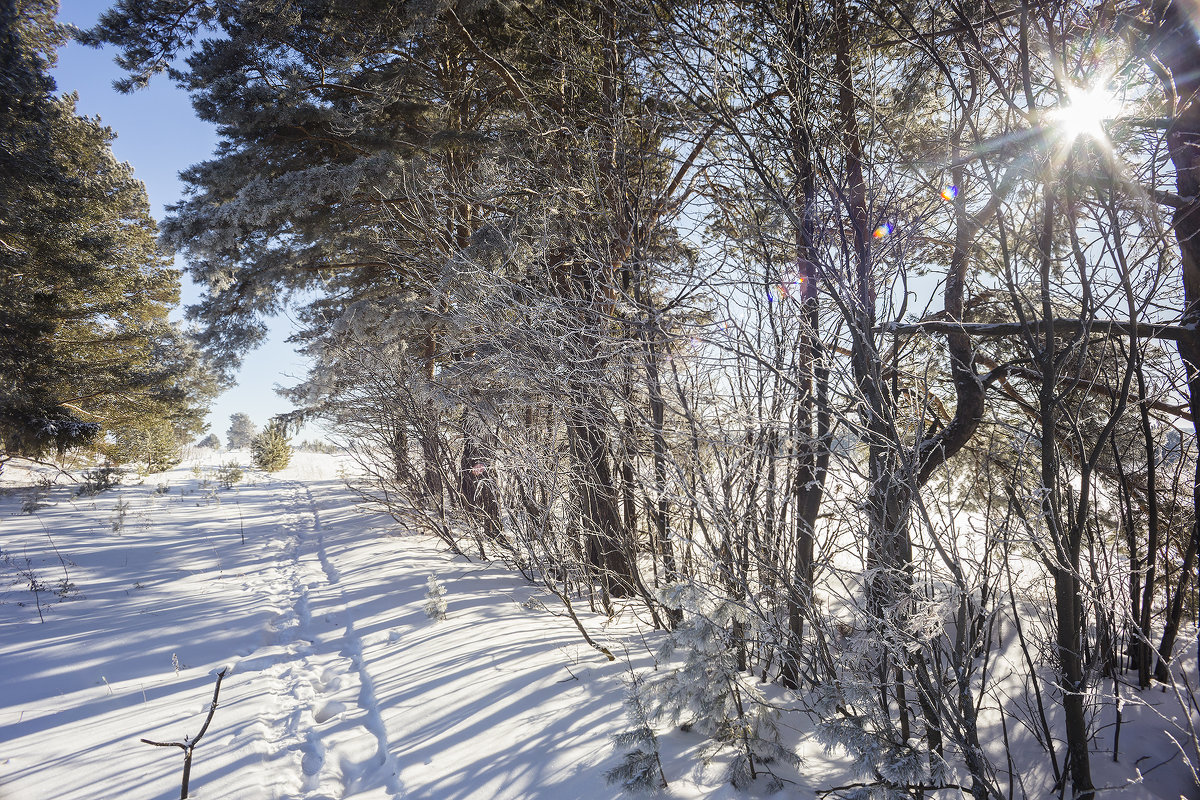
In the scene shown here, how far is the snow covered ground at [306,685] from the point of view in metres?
2.61

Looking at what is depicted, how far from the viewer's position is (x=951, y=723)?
2.05m

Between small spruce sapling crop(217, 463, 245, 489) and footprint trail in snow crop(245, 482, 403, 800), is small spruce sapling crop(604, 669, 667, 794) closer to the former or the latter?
footprint trail in snow crop(245, 482, 403, 800)

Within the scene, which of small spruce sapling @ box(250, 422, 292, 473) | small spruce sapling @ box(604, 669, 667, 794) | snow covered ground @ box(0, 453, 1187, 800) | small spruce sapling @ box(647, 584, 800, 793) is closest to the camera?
small spruce sapling @ box(604, 669, 667, 794)

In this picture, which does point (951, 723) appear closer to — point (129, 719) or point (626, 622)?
point (626, 622)

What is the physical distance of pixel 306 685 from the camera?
3607 millimetres

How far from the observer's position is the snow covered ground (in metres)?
2.61

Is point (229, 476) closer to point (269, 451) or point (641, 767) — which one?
point (269, 451)

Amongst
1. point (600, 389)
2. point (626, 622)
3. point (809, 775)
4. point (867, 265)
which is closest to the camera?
point (867, 265)

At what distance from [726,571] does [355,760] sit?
2.25 metres

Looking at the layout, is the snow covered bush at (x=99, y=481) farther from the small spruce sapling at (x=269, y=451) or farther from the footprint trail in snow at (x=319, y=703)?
the footprint trail in snow at (x=319, y=703)

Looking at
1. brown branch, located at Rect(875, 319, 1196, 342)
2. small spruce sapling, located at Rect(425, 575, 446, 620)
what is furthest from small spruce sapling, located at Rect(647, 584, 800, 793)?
small spruce sapling, located at Rect(425, 575, 446, 620)

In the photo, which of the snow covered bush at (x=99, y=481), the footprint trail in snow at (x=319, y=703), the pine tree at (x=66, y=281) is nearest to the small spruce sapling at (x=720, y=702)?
the footprint trail in snow at (x=319, y=703)

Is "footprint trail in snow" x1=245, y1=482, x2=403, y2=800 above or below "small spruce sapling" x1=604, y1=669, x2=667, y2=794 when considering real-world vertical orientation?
below

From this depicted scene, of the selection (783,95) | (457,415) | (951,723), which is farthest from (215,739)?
(783,95)
